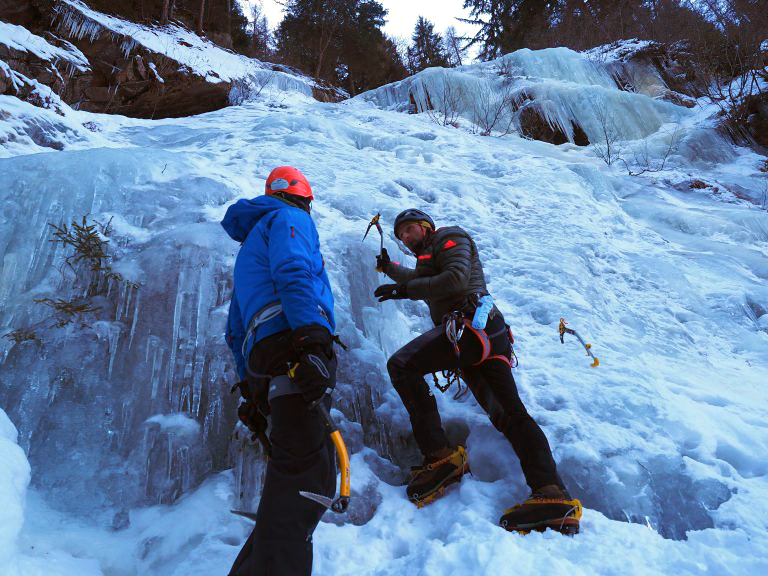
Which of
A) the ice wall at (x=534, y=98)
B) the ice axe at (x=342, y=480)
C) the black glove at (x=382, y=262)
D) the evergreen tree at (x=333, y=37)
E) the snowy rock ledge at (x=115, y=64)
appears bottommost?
the ice axe at (x=342, y=480)

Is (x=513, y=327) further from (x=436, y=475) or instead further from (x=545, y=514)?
(x=545, y=514)

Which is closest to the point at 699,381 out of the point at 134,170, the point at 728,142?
the point at 134,170

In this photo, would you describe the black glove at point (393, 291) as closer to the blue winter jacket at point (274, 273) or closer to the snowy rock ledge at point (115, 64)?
the blue winter jacket at point (274, 273)

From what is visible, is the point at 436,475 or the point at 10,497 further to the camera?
the point at 436,475

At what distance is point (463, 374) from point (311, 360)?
46.4 inches

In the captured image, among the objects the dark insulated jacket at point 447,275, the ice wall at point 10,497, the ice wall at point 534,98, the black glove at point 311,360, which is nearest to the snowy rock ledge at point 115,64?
the ice wall at point 534,98

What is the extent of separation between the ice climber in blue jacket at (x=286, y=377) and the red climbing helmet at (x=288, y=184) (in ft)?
0.75

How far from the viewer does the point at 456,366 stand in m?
2.44

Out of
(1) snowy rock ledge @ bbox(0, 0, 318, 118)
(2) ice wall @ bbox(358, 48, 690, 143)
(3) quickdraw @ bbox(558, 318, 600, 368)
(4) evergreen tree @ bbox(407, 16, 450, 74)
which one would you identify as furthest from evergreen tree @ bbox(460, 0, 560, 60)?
(3) quickdraw @ bbox(558, 318, 600, 368)

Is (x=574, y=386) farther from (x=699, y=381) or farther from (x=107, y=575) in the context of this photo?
(x=107, y=575)

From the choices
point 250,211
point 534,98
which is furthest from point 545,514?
point 534,98

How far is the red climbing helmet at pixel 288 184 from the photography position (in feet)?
7.28

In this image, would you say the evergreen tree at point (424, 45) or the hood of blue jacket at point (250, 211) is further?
the evergreen tree at point (424, 45)

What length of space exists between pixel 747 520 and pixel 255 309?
2379mm
